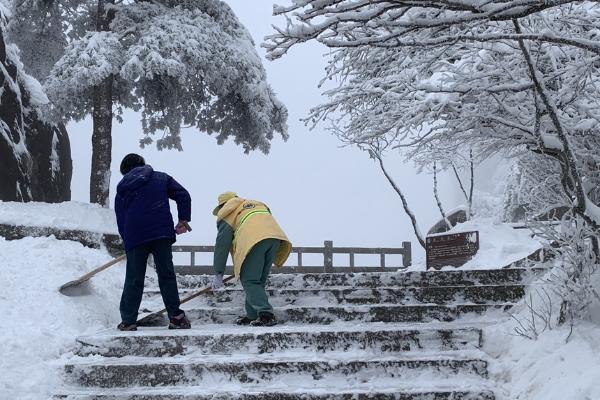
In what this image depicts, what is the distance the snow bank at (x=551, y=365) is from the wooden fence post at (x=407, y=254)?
1130 cm

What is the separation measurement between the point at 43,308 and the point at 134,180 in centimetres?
129

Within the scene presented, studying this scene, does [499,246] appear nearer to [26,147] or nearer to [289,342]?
[289,342]

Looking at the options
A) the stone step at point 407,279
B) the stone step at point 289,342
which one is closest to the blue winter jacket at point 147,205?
the stone step at point 289,342

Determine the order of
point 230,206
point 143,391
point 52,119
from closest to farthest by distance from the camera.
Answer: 1. point 143,391
2. point 230,206
3. point 52,119

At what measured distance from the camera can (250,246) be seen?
5246 millimetres

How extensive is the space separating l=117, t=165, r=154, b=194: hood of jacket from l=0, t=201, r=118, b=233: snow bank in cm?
241

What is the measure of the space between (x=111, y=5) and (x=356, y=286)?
7800mm

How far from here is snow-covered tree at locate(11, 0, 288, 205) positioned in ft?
32.3

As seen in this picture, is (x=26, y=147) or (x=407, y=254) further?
(x=407, y=254)

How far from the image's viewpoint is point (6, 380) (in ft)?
12.4

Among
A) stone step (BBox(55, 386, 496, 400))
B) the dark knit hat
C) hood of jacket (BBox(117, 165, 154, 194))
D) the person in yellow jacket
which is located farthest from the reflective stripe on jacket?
stone step (BBox(55, 386, 496, 400))

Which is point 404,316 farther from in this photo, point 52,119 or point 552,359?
point 52,119

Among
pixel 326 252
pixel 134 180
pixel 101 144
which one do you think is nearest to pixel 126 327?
pixel 134 180

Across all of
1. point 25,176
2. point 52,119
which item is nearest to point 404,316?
point 52,119
